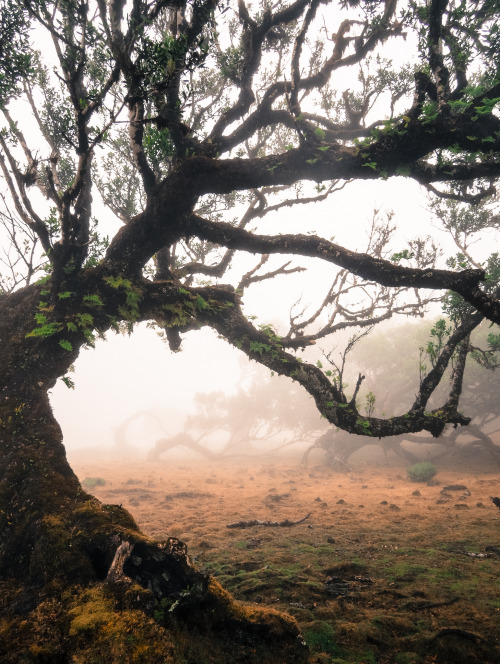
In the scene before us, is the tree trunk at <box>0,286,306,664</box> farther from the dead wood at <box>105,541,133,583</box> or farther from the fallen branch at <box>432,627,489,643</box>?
the fallen branch at <box>432,627,489,643</box>

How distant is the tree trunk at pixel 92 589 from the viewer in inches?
114

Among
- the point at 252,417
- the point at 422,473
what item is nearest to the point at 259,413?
the point at 252,417

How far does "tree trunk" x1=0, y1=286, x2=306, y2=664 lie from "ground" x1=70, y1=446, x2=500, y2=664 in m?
1.15

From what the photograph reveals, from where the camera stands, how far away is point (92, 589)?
3.51 metres

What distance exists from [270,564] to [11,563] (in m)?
4.35

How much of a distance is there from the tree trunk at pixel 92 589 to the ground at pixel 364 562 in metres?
1.15

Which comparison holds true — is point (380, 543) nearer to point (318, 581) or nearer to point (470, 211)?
point (318, 581)

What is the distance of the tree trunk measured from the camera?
2.91 meters

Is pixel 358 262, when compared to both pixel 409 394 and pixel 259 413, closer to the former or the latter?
pixel 409 394

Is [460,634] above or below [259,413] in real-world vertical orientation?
below

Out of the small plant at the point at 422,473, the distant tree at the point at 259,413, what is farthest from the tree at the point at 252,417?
the small plant at the point at 422,473

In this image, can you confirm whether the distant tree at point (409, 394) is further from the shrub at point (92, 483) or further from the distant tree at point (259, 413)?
the shrub at point (92, 483)

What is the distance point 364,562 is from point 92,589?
5132 millimetres

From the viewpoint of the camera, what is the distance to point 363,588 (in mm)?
5051
